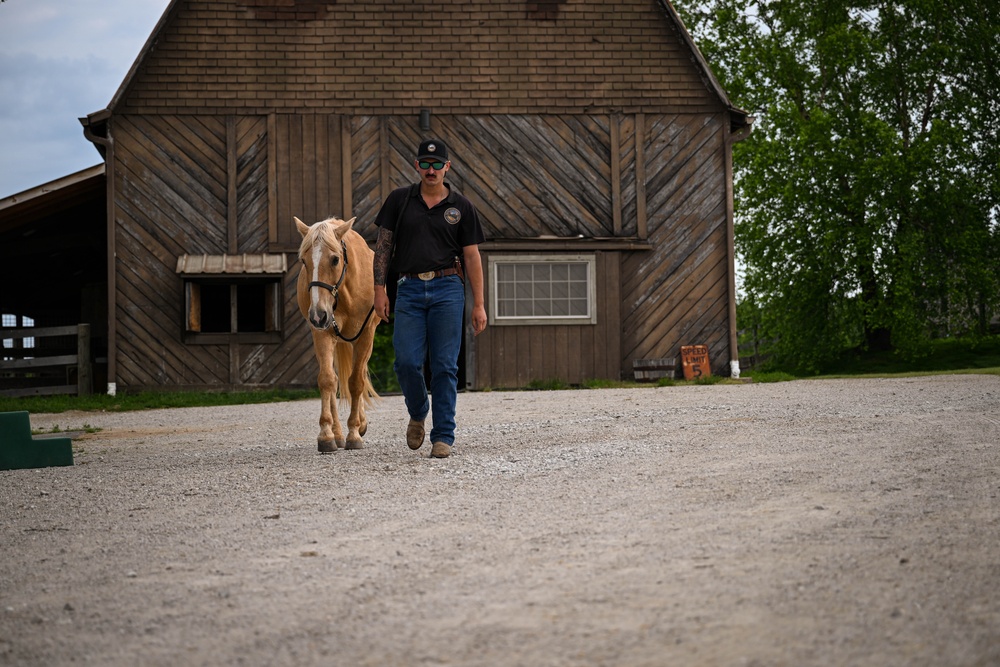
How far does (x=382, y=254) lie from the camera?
7699 millimetres

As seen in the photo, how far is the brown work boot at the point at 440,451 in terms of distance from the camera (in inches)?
291

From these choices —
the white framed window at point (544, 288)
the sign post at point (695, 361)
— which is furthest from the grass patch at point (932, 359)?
the white framed window at point (544, 288)

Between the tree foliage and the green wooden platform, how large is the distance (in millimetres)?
17505

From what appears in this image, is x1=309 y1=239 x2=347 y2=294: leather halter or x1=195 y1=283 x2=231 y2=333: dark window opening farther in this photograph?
x1=195 y1=283 x2=231 y2=333: dark window opening

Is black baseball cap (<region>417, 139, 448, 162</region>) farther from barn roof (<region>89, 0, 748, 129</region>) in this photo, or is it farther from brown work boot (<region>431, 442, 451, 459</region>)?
barn roof (<region>89, 0, 748, 129</region>)

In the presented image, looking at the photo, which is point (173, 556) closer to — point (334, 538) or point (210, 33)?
point (334, 538)

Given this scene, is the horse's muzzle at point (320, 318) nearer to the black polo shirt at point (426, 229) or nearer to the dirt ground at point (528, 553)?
the black polo shirt at point (426, 229)

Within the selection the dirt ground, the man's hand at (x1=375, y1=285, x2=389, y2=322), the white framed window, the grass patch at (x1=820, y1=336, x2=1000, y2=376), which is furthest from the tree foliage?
the man's hand at (x1=375, y1=285, x2=389, y2=322)

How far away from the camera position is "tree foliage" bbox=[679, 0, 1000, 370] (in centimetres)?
2222

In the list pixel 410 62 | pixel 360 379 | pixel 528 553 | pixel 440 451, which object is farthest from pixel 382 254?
pixel 410 62

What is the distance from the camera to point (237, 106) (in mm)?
17750

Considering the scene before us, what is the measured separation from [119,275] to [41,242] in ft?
7.41

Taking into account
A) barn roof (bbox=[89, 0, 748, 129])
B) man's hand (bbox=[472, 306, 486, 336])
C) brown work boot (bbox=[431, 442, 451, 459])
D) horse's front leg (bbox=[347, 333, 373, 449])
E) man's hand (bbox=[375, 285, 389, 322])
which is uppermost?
barn roof (bbox=[89, 0, 748, 129])

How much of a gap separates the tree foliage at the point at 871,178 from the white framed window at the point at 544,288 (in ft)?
22.5
